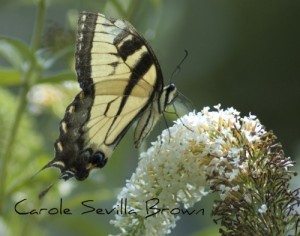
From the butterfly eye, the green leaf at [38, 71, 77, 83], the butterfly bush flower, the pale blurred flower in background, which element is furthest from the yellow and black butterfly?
the pale blurred flower in background

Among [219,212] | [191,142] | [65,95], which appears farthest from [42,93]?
[219,212]

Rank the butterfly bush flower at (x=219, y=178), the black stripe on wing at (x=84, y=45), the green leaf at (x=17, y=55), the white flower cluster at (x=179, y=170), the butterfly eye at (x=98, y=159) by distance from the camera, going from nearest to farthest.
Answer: the butterfly bush flower at (x=219, y=178), the white flower cluster at (x=179, y=170), the black stripe on wing at (x=84, y=45), the butterfly eye at (x=98, y=159), the green leaf at (x=17, y=55)

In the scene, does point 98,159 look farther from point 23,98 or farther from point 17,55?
point 17,55

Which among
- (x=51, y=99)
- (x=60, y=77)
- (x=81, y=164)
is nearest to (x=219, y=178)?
(x=81, y=164)

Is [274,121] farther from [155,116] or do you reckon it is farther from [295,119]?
[155,116]

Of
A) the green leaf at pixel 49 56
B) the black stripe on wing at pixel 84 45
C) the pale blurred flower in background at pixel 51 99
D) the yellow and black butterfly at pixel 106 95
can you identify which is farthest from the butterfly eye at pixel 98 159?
the pale blurred flower in background at pixel 51 99

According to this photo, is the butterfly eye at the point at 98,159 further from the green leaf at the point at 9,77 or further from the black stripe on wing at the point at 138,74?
the green leaf at the point at 9,77
